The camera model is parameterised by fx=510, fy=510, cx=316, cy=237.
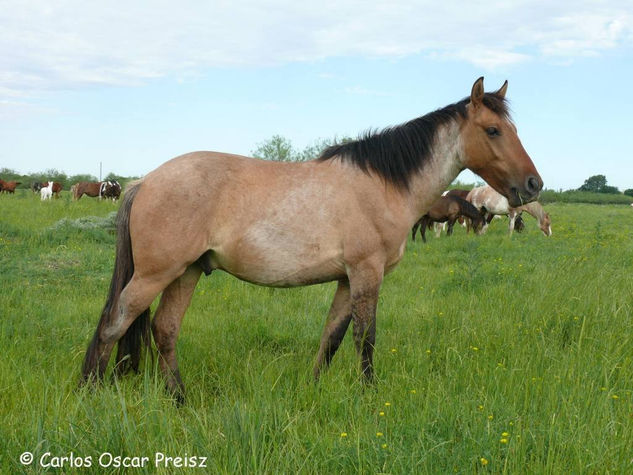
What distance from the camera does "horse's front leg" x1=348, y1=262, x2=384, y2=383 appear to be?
402 cm

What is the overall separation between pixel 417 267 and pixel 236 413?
789 centimetres

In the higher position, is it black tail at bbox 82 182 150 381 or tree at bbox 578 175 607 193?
tree at bbox 578 175 607 193

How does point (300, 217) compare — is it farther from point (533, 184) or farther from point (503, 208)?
point (503, 208)

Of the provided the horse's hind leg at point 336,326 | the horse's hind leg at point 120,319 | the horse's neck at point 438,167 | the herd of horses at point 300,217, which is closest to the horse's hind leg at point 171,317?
the herd of horses at point 300,217

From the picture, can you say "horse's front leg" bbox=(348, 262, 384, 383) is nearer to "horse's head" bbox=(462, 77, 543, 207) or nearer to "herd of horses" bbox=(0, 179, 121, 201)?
"horse's head" bbox=(462, 77, 543, 207)

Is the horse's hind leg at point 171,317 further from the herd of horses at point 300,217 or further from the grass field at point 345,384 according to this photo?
the grass field at point 345,384

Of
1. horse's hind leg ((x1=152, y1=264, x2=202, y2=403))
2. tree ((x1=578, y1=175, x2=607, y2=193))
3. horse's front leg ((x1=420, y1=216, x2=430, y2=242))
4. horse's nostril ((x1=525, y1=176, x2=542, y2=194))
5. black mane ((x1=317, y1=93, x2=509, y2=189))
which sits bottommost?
horse's hind leg ((x1=152, y1=264, x2=202, y2=403))

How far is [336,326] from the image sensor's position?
434 cm

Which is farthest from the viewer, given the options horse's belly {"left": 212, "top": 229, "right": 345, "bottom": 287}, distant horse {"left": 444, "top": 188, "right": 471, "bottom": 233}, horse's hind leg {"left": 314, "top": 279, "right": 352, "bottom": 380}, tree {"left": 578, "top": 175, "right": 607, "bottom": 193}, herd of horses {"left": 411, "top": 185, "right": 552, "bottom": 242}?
tree {"left": 578, "top": 175, "right": 607, "bottom": 193}

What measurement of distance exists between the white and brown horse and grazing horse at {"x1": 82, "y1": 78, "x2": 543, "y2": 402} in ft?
44.8

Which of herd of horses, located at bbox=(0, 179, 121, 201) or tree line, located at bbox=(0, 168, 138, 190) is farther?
tree line, located at bbox=(0, 168, 138, 190)

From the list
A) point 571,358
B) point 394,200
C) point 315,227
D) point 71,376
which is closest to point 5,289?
point 71,376

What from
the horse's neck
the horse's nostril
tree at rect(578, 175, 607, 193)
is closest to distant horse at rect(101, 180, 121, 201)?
the horse's neck

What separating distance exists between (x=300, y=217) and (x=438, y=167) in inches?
53.7
